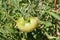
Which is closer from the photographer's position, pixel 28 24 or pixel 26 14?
pixel 28 24

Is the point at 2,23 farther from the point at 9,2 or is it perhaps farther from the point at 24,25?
the point at 24,25

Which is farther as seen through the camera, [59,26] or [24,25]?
[59,26]

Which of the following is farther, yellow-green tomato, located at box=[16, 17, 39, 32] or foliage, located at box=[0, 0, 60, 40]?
foliage, located at box=[0, 0, 60, 40]

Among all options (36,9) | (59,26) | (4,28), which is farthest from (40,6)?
(4,28)

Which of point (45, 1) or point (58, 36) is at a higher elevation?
point (45, 1)

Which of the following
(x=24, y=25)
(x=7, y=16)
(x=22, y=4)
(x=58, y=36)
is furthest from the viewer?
(x=22, y=4)

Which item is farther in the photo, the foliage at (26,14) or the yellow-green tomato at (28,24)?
the foliage at (26,14)

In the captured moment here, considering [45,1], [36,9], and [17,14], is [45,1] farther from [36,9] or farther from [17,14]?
[17,14]

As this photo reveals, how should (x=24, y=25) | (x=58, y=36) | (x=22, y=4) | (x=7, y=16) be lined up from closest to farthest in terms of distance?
(x=24, y=25)
(x=58, y=36)
(x=7, y=16)
(x=22, y=4)
